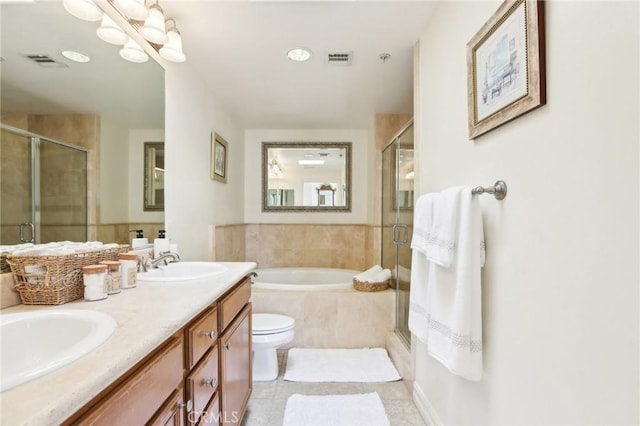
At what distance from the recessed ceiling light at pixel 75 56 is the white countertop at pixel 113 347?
0.99m

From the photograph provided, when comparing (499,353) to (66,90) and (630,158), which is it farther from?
(66,90)

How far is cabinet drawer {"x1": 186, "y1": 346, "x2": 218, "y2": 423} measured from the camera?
96cm

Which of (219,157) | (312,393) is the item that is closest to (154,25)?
(219,157)

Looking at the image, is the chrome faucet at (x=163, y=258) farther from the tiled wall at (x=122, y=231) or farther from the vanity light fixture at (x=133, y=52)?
the vanity light fixture at (x=133, y=52)

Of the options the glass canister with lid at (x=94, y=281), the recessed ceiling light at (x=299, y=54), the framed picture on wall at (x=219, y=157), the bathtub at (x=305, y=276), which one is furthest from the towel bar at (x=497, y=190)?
the bathtub at (x=305, y=276)

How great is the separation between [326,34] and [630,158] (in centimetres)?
163

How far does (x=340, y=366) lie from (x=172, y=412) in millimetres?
1649

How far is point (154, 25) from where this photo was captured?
142 centimetres

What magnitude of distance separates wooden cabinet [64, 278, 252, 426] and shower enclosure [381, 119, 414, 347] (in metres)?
1.29

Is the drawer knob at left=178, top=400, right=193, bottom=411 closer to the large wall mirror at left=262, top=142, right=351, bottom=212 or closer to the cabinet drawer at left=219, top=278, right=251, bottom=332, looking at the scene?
the cabinet drawer at left=219, top=278, right=251, bottom=332

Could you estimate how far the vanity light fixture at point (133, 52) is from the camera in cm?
145

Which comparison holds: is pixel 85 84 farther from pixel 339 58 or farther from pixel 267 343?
pixel 267 343

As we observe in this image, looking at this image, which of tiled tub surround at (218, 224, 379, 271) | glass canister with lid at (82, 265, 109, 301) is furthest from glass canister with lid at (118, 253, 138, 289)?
tiled tub surround at (218, 224, 379, 271)

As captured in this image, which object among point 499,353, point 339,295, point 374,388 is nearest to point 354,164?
point 339,295
